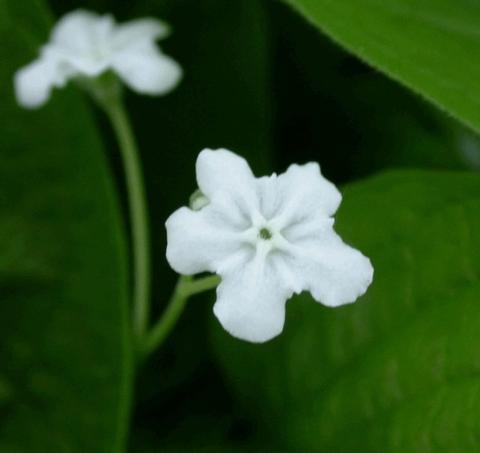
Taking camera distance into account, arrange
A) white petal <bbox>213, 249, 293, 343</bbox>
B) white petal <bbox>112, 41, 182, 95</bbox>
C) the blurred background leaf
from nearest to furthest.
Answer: white petal <bbox>213, 249, 293, 343</bbox> → the blurred background leaf → white petal <bbox>112, 41, 182, 95</bbox>

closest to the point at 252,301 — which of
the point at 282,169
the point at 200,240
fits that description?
the point at 200,240

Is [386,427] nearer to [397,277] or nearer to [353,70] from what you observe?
[397,277]

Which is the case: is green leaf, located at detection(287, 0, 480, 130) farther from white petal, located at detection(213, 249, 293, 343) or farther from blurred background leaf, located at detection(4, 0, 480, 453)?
white petal, located at detection(213, 249, 293, 343)

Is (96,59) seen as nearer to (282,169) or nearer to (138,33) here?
(138,33)

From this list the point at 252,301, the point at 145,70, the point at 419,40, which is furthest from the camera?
the point at 145,70

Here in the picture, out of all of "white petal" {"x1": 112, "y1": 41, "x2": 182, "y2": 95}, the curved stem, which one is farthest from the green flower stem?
"white petal" {"x1": 112, "y1": 41, "x2": 182, "y2": 95}

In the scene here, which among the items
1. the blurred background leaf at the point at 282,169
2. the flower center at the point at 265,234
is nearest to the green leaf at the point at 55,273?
the blurred background leaf at the point at 282,169
